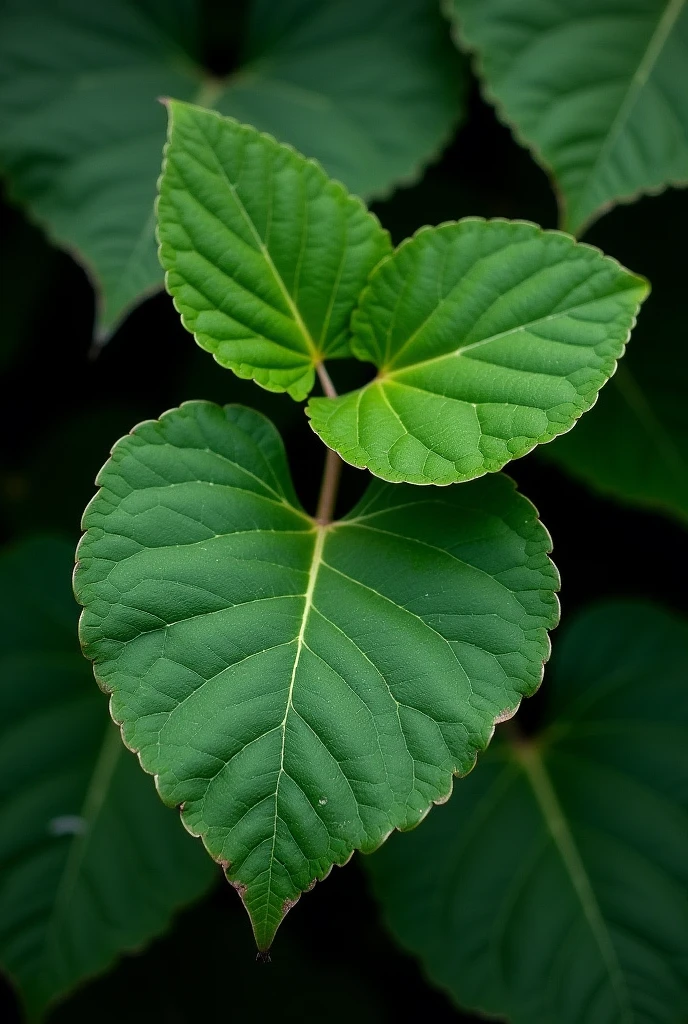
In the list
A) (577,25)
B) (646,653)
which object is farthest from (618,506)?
(577,25)

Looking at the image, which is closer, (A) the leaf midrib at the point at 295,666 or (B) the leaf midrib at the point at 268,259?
(A) the leaf midrib at the point at 295,666

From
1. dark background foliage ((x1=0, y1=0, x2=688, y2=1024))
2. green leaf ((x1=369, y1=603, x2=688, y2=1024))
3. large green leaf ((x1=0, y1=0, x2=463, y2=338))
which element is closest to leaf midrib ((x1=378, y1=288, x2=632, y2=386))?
large green leaf ((x1=0, y1=0, x2=463, y2=338))

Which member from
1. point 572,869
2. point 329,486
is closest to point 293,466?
point 329,486

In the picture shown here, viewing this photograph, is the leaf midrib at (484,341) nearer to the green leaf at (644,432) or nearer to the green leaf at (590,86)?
the green leaf at (590,86)

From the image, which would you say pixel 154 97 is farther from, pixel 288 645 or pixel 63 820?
pixel 63 820

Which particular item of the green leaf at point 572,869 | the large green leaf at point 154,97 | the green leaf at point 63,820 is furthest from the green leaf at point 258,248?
the green leaf at point 572,869
